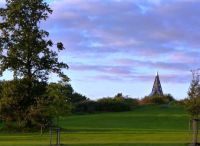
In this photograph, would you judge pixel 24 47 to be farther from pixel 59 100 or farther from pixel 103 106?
pixel 103 106

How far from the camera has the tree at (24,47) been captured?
6172cm

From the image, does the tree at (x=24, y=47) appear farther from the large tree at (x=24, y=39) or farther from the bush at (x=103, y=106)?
the bush at (x=103, y=106)

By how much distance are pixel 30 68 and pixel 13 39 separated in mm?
3824

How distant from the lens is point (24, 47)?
203ft

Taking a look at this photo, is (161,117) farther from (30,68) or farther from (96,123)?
(30,68)

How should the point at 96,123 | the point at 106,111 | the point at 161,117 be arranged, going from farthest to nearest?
the point at 106,111 → the point at 161,117 → the point at 96,123

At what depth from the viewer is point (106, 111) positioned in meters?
111

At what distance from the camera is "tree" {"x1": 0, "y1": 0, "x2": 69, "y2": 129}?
6172cm

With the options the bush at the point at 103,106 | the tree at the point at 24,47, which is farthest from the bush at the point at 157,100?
the tree at the point at 24,47

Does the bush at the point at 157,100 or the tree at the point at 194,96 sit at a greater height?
the bush at the point at 157,100

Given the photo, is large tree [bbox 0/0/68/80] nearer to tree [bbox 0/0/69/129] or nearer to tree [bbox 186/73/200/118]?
tree [bbox 0/0/69/129]

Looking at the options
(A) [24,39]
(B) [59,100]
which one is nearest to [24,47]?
(A) [24,39]

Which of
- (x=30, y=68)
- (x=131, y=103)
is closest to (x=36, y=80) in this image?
(x=30, y=68)

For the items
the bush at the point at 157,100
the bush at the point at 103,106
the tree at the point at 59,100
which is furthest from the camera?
the bush at the point at 157,100
